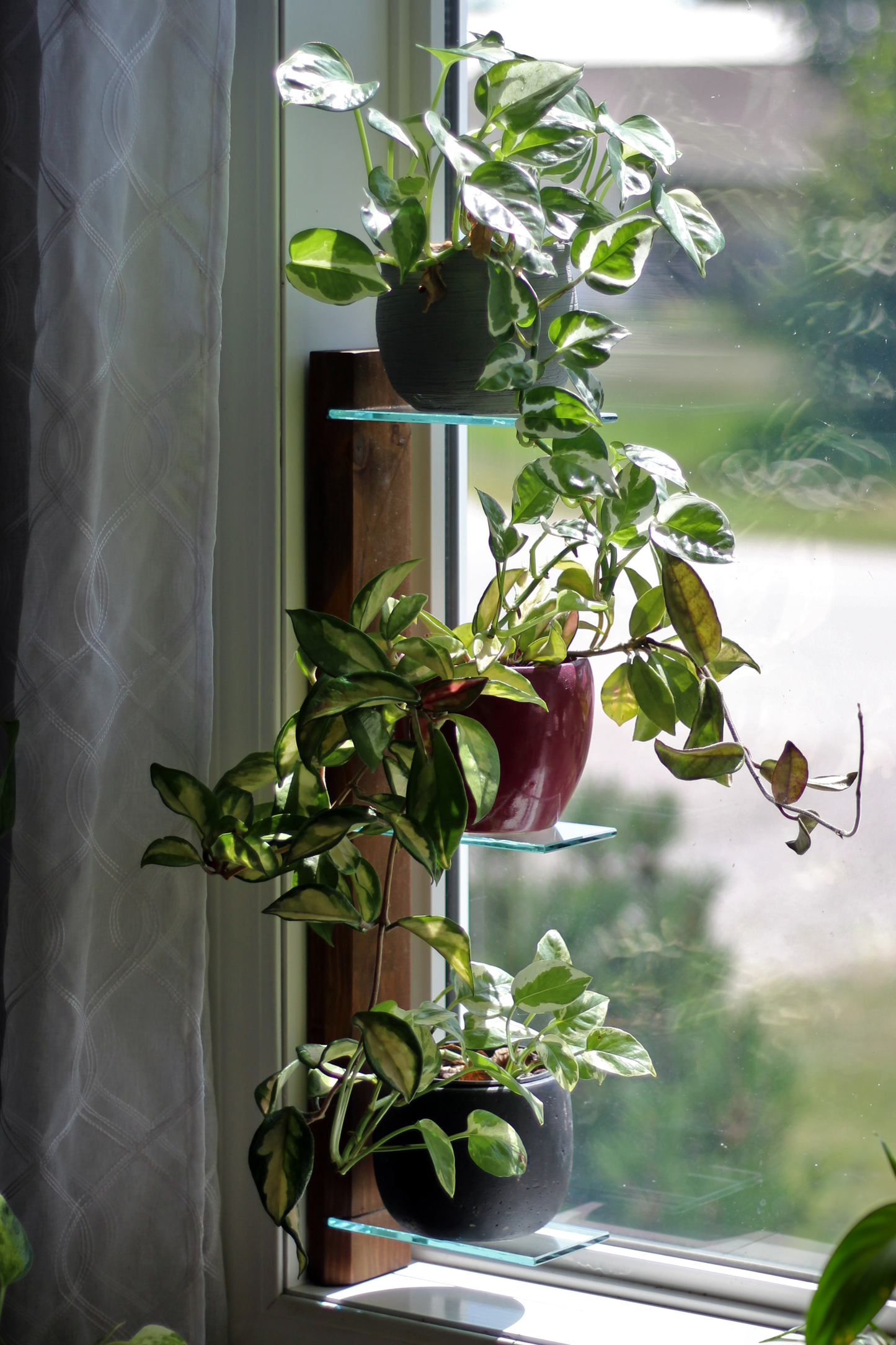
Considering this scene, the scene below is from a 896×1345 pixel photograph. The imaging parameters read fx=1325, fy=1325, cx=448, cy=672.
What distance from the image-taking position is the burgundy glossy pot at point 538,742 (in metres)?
1.04

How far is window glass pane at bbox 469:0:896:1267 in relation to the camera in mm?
1165

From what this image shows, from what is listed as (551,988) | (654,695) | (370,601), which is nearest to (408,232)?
(370,601)

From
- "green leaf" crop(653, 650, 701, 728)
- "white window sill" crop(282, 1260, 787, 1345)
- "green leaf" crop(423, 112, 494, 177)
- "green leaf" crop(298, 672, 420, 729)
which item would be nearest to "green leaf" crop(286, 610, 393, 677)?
"green leaf" crop(298, 672, 420, 729)

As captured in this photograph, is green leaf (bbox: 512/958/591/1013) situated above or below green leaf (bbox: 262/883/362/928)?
below

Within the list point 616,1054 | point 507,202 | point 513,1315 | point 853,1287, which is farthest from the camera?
point 513,1315

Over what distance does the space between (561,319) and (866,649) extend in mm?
428

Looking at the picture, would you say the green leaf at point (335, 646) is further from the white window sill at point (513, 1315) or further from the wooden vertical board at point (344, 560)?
the white window sill at point (513, 1315)

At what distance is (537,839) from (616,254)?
474 millimetres

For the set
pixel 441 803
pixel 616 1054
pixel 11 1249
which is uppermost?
pixel 441 803

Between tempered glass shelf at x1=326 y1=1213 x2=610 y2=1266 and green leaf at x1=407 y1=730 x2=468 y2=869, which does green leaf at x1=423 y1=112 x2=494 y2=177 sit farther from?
tempered glass shelf at x1=326 y1=1213 x2=610 y2=1266

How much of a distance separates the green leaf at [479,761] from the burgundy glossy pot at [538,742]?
0.05m

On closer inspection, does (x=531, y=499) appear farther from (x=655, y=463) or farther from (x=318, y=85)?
(x=318, y=85)

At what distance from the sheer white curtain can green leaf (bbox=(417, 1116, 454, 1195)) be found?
0.78 ft

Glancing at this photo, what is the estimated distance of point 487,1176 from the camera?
1.08 meters
